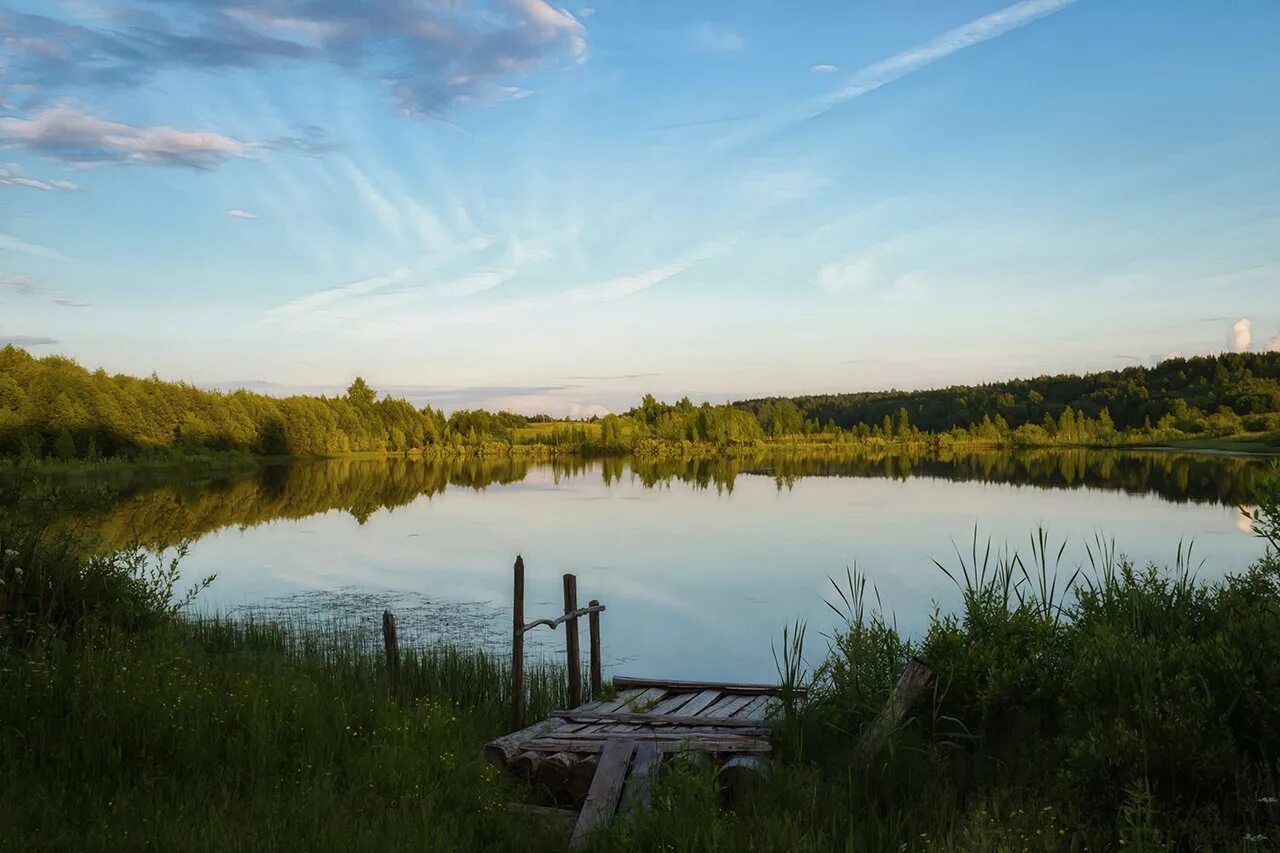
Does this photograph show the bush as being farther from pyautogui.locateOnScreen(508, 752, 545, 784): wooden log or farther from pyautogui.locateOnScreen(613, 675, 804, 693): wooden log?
pyautogui.locateOnScreen(613, 675, 804, 693): wooden log

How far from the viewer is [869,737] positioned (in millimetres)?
6578

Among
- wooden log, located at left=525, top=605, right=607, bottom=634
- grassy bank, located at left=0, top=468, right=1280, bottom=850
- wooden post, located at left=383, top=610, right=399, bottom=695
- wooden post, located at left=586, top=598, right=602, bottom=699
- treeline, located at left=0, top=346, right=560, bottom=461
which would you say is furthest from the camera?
treeline, located at left=0, top=346, right=560, bottom=461

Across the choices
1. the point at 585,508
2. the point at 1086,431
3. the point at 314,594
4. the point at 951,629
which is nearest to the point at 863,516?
the point at 585,508

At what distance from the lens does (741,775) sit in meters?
6.52

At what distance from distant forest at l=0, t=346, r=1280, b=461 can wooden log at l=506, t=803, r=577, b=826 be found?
51.2 m

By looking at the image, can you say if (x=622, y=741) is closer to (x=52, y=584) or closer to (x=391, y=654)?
(x=391, y=654)

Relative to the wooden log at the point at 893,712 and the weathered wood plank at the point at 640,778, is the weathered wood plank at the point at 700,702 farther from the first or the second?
the wooden log at the point at 893,712

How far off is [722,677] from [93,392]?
53.8 metres

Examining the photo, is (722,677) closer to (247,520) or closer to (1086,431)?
(247,520)

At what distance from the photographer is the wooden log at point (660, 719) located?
26.6 ft

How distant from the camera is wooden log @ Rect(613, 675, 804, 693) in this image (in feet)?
32.3

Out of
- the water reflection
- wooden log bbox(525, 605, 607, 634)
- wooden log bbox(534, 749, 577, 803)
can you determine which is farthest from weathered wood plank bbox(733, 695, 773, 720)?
the water reflection

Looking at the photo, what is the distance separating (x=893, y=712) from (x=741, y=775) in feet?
4.01

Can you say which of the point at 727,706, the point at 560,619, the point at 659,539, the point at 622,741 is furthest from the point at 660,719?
the point at 659,539
